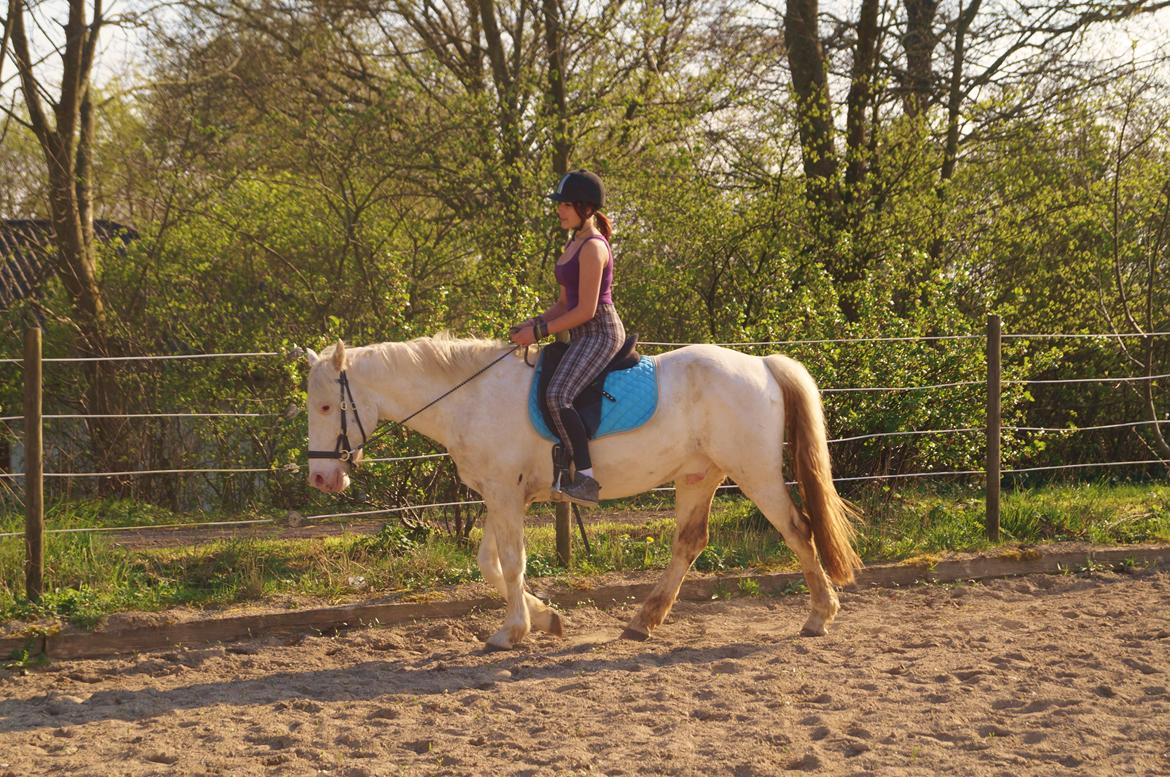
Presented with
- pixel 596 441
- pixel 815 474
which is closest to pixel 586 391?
pixel 596 441

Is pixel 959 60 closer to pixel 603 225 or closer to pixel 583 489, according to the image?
pixel 603 225

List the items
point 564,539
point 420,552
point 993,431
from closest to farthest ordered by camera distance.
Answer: point 420,552 → point 564,539 → point 993,431

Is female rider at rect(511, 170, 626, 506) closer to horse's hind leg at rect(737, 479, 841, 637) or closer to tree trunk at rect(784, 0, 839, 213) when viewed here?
horse's hind leg at rect(737, 479, 841, 637)

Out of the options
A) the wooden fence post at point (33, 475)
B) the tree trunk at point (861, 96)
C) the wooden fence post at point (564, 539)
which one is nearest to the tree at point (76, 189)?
the wooden fence post at point (33, 475)

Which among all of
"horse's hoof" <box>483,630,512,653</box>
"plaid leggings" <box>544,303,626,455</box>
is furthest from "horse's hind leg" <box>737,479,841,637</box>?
"horse's hoof" <box>483,630,512,653</box>

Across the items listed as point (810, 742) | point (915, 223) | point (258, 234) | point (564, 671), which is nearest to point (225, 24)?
point (258, 234)

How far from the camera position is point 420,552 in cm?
727

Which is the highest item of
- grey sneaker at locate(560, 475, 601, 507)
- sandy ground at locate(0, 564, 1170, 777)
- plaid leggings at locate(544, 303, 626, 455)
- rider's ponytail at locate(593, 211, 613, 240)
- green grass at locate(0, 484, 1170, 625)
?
rider's ponytail at locate(593, 211, 613, 240)

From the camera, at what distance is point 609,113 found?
40.2 feet

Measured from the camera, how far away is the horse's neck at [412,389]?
5.87 m

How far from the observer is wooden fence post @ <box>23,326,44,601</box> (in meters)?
6.31

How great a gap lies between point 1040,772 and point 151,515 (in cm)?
857

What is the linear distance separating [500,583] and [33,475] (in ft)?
9.42

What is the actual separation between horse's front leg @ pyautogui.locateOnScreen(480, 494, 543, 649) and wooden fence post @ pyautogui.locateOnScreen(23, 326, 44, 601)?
2.73 meters
